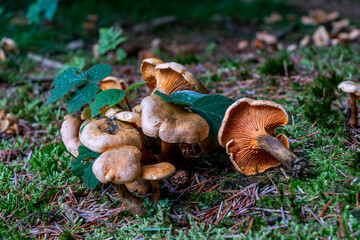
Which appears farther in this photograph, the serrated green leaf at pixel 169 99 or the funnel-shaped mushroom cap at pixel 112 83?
the funnel-shaped mushroom cap at pixel 112 83

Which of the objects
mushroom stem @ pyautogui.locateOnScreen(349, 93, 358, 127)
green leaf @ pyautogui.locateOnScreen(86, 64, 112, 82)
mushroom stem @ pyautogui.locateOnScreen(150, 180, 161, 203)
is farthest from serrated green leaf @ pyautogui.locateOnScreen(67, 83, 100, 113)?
mushroom stem @ pyautogui.locateOnScreen(349, 93, 358, 127)

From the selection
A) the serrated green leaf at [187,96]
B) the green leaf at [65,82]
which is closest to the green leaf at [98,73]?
the green leaf at [65,82]

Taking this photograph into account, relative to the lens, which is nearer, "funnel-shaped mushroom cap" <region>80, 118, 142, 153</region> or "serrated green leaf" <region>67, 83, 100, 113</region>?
"funnel-shaped mushroom cap" <region>80, 118, 142, 153</region>

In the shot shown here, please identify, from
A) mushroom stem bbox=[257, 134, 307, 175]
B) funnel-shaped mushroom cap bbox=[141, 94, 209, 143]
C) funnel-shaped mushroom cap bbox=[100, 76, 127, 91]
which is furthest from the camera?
funnel-shaped mushroom cap bbox=[100, 76, 127, 91]

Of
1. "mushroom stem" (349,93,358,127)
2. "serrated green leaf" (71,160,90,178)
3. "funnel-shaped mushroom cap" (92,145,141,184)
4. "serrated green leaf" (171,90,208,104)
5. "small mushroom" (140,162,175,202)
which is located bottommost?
"mushroom stem" (349,93,358,127)

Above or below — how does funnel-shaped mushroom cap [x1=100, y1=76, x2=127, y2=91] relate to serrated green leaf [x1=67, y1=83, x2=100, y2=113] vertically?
below

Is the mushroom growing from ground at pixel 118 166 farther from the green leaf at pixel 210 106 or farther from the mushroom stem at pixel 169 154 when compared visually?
the green leaf at pixel 210 106

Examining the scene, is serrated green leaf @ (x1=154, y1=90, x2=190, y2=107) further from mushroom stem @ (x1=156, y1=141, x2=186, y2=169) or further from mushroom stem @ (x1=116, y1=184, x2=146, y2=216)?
mushroom stem @ (x1=116, y1=184, x2=146, y2=216)
